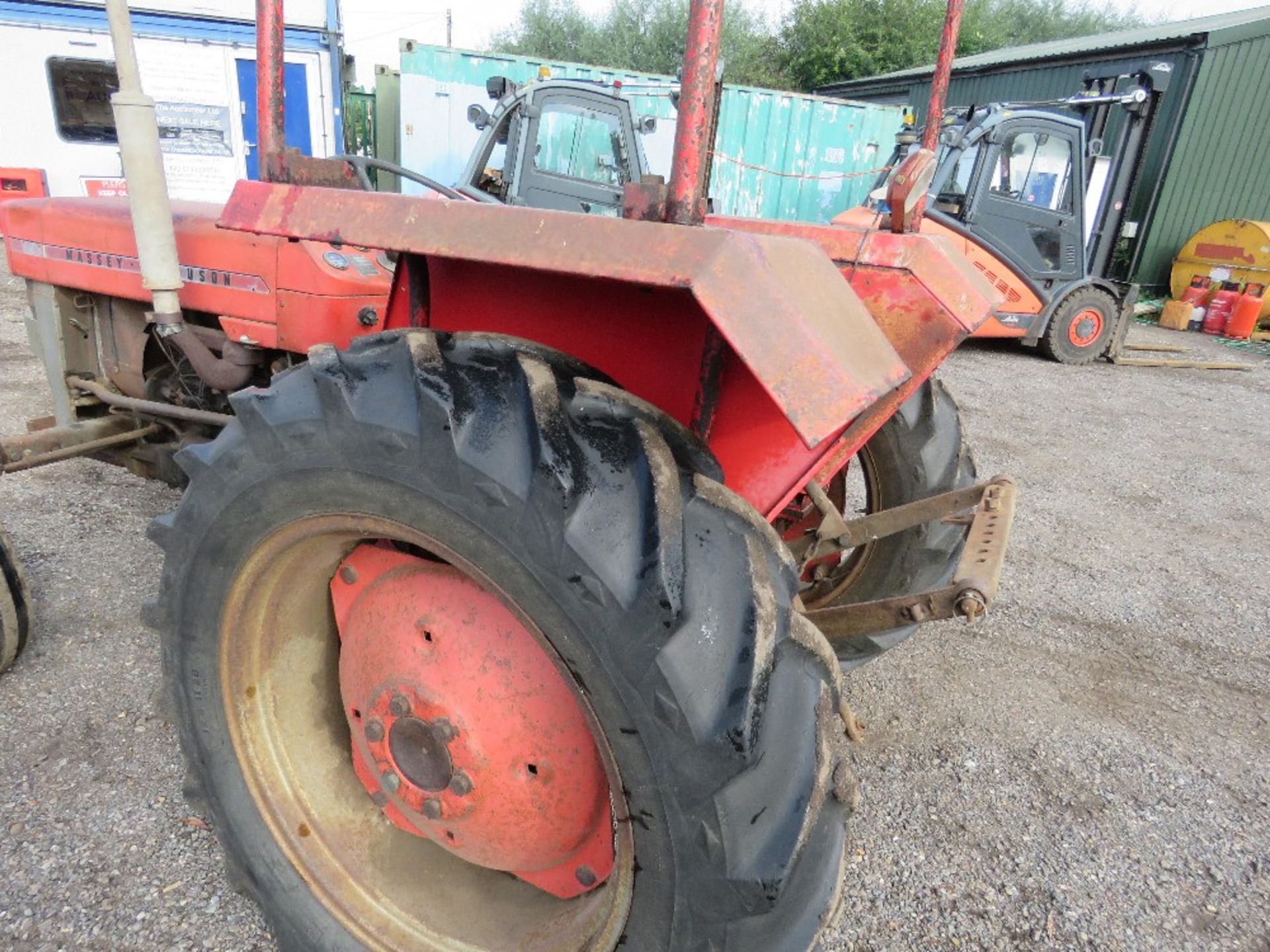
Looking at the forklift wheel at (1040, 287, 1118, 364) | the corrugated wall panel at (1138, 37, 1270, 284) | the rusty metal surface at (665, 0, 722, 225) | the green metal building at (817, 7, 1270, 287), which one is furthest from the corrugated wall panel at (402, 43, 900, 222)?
the rusty metal surface at (665, 0, 722, 225)

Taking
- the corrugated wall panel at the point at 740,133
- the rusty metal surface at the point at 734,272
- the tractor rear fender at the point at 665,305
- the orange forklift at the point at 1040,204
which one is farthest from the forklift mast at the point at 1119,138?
the rusty metal surface at the point at 734,272

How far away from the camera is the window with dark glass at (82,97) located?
8076mm

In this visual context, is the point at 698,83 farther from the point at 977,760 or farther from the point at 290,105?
the point at 290,105

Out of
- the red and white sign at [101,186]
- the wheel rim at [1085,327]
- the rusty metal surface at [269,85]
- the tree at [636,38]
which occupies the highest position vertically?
the tree at [636,38]

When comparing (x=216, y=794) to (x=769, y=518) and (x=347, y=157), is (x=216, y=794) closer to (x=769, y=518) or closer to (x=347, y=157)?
(x=769, y=518)

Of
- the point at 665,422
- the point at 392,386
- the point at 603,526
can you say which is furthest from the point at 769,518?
the point at 392,386

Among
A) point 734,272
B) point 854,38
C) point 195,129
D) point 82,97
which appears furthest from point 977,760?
point 854,38

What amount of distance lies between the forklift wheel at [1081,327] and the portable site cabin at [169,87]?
7.68 m

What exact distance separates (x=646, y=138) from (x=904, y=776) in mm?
10309

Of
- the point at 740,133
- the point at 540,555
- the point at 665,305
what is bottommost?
the point at 540,555

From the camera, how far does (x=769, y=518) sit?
5.16 ft

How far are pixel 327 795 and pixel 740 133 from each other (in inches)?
509

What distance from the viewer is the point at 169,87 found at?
27.1 feet

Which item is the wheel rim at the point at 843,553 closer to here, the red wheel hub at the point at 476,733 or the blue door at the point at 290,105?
the red wheel hub at the point at 476,733
